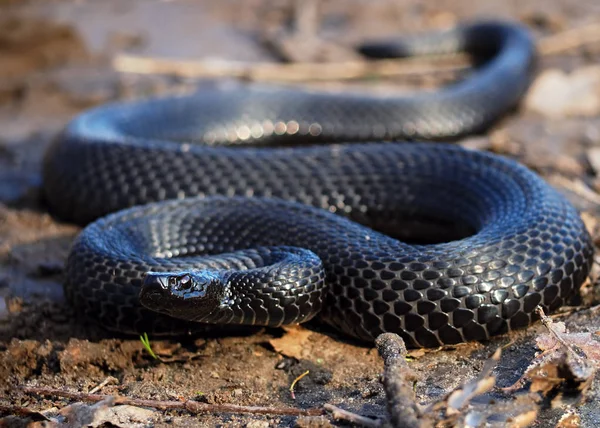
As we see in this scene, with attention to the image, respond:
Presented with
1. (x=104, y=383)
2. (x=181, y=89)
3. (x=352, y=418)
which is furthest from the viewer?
(x=181, y=89)

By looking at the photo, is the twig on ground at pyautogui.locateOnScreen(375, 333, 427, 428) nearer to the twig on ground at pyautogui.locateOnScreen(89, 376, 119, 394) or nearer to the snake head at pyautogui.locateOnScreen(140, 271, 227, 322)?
the snake head at pyautogui.locateOnScreen(140, 271, 227, 322)

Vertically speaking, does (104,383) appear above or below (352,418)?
below

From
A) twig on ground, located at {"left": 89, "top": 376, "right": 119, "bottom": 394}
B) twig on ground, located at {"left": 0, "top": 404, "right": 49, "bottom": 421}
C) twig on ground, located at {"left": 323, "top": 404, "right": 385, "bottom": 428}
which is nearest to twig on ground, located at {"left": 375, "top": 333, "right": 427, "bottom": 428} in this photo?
twig on ground, located at {"left": 323, "top": 404, "right": 385, "bottom": 428}

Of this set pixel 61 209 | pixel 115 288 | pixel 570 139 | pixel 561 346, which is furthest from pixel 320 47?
pixel 561 346

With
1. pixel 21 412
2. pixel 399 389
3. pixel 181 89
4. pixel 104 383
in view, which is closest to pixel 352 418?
pixel 399 389

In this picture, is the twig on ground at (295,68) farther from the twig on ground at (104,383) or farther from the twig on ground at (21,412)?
the twig on ground at (21,412)

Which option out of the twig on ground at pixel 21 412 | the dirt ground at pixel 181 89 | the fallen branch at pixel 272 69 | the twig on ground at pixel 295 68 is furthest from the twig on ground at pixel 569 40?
the twig on ground at pixel 21 412

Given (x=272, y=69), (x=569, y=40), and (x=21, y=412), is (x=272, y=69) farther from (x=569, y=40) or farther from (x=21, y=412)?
(x=21, y=412)

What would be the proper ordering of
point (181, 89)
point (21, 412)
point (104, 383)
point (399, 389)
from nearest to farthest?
point (399, 389) → point (21, 412) → point (104, 383) → point (181, 89)
